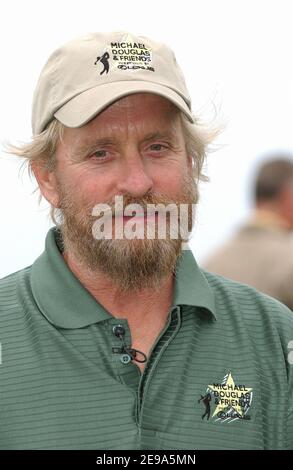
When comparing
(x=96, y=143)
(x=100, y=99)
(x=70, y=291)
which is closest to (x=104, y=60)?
(x=100, y=99)

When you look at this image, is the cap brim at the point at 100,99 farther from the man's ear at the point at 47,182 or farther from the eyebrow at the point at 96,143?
the man's ear at the point at 47,182

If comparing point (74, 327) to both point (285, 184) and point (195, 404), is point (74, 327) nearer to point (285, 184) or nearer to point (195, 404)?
point (195, 404)

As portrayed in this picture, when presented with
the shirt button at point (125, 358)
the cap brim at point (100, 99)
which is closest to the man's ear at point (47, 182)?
the cap brim at point (100, 99)

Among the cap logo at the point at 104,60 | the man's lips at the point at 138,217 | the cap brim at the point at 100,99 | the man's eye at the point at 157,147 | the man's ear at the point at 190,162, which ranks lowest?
the man's lips at the point at 138,217

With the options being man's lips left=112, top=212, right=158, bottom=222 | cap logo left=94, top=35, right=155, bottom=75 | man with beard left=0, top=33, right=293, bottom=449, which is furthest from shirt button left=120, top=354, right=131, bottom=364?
cap logo left=94, top=35, right=155, bottom=75

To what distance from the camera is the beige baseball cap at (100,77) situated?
318 centimetres

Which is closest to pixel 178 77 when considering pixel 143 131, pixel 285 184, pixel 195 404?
pixel 143 131

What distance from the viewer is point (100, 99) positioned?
3.17 m

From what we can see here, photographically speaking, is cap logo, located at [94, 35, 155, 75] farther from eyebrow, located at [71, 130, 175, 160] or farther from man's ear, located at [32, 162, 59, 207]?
man's ear, located at [32, 162, 59, 207]

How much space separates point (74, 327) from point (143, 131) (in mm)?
647

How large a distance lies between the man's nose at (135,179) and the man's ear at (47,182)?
38cm

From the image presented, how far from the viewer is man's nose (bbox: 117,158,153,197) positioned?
3096mm

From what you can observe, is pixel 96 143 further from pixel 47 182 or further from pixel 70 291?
pixel 70 291

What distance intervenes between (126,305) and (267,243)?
2694 mm
